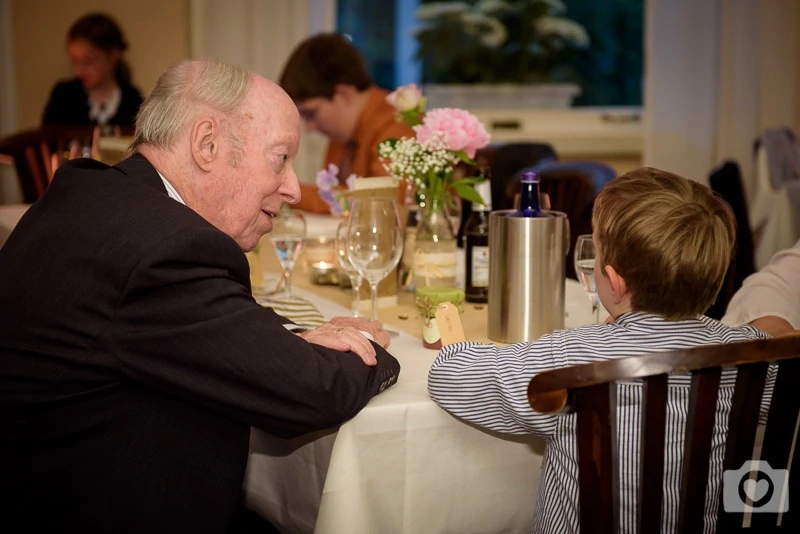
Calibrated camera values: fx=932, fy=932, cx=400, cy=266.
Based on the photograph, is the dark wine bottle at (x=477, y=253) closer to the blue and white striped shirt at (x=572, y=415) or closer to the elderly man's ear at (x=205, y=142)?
Answer: the blue and white striped shirt at (x=572, y=415)

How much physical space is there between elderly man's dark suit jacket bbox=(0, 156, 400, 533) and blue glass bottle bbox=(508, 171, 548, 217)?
477 millimetres

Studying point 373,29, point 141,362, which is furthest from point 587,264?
point 373,29

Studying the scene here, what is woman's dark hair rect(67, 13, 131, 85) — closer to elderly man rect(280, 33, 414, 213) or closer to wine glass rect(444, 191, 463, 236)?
elderly man rect(280, 33, 414, 213)

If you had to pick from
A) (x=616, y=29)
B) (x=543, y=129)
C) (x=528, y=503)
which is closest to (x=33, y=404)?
(x=528, y=503)

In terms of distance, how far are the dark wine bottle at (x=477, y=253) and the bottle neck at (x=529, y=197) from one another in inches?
10.8

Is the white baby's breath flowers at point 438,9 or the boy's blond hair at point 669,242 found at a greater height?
the white baby's breath flowers at point 438,9

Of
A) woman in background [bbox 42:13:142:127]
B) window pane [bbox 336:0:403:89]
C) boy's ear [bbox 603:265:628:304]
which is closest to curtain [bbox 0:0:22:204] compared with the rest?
woman in background [bbox 42:13:142:127]

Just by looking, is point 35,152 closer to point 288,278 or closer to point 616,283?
point 288,278

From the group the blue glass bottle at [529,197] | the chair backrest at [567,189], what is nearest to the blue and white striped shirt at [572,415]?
the blue glass bottle at [529,197]

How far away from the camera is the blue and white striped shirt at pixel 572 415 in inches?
50.8

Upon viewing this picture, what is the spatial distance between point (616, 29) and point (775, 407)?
5261mm

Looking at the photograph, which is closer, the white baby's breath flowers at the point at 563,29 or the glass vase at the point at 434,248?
the glass vase at the point at 434,248

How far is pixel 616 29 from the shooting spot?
239 inches

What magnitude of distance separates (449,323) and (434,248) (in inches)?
15.4
